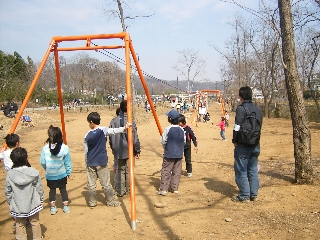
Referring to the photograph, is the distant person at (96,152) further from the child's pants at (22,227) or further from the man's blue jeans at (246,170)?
the man's blue jeans at (246,170)

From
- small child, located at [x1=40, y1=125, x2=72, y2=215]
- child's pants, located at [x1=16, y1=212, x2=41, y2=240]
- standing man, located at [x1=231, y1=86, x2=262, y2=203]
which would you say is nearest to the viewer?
child's pants, located at [x1=16, y1=212, x2=41, y2=240]

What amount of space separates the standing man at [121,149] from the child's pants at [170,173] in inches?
24.6

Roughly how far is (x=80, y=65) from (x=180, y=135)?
159 feet

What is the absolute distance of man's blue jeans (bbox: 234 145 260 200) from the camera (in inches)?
205

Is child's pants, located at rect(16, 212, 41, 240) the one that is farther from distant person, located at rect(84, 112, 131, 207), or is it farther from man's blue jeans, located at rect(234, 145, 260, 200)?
man's blue jeans, located at rect(234, 145, 260, 200)

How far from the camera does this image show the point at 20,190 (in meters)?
3.74

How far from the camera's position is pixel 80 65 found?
5128cm

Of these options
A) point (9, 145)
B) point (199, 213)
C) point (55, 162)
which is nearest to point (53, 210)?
point (55, 162)

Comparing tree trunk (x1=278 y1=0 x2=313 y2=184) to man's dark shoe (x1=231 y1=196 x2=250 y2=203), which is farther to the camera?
tree trunk (x1=278 y1=0 x2=313 y2=184)

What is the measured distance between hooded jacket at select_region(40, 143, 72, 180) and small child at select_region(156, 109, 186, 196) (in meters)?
1.91

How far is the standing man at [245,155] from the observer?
16.9 feet

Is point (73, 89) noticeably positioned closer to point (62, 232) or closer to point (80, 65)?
point (80, 65)

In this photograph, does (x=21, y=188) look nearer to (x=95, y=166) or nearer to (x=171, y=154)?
(x=95, y=166)

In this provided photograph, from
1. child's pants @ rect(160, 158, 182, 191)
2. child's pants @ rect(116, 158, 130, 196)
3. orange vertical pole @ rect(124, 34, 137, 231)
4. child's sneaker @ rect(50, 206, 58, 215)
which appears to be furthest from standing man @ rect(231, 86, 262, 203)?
child's sneaker @ rect(50, 206, 58, 215)
